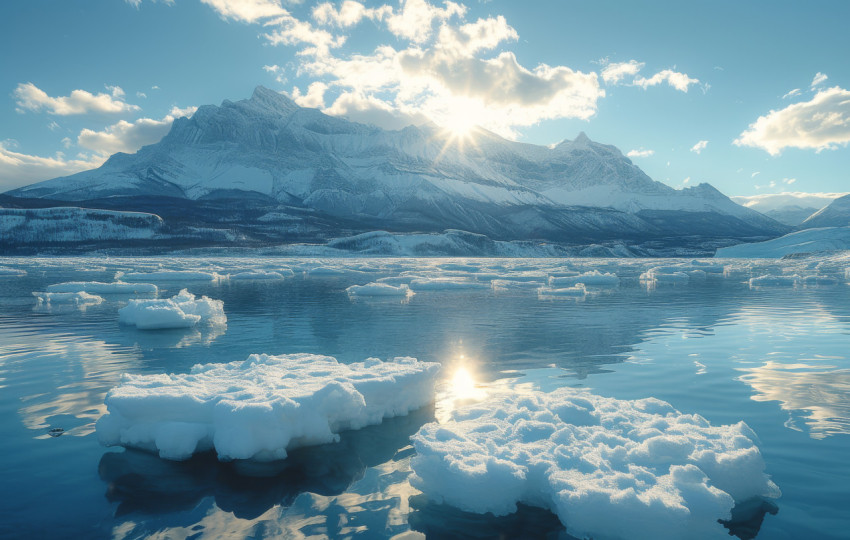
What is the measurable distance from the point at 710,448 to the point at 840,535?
61.6 inches

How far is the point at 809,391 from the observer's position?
11766 millimetres

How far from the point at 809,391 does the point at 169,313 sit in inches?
814

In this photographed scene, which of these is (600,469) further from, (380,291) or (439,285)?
(439,285)

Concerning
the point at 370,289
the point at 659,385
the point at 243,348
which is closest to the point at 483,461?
the point at 659,385

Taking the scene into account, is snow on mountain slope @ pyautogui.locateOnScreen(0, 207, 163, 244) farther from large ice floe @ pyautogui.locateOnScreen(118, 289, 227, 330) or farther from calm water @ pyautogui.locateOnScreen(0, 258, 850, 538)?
large ice floe @ pyautogui.locateOnScreen(118, 289, 227, 330)

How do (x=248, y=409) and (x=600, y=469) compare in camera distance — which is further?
(x=248, y=409)

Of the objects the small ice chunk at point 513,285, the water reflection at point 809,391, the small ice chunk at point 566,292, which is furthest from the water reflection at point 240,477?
the small ice chunk at point 513,285

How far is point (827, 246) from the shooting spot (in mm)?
101875

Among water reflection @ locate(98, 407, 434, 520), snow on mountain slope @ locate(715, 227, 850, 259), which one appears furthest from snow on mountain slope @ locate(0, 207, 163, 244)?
snow on mountain slope @ locate(715, 227, 850, 259)

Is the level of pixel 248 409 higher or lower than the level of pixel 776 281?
lower

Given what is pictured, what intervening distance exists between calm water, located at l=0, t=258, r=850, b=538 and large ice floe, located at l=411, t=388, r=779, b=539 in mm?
342

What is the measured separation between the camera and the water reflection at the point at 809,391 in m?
9.71

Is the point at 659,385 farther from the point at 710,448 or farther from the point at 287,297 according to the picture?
the point at 287,297

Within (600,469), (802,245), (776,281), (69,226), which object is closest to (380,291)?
(600,469)
